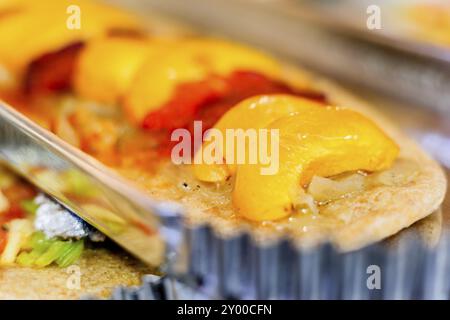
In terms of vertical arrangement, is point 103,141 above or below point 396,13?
below

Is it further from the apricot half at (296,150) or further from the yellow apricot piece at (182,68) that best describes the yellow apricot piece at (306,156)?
the yellow apricot piece at (182,68)

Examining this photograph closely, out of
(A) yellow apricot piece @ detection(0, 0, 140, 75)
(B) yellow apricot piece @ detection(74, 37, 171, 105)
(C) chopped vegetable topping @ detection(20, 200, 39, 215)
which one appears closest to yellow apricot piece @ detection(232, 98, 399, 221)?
(C) chopped vegetable topping @ detection(20, 200, 39, 215)

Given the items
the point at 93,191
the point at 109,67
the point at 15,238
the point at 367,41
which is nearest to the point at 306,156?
the point at 93,191

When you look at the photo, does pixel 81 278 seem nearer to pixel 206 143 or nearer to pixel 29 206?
pixel 29 206

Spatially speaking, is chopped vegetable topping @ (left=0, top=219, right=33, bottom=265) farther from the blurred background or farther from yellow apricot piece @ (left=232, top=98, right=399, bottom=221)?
the blurred background

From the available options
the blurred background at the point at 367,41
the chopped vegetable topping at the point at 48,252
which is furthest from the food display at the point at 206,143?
the blurred background at the point at 367,41

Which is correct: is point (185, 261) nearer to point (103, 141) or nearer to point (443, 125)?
point (103, 141)

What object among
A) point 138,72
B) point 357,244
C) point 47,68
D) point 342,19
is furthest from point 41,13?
point 357,244
